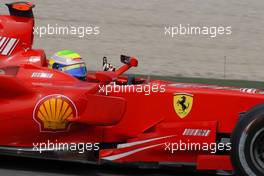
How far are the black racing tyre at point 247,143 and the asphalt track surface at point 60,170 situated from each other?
80 cm

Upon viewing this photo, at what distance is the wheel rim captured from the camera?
533 centimetres

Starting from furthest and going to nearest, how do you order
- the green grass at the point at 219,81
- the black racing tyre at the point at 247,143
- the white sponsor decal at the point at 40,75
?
1. the green grass at the point at 219,81
2. the white sponsor decal at the point at 40,75
3. the black racing tyre at the point at 247,143

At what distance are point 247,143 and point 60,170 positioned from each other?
1.74 meters

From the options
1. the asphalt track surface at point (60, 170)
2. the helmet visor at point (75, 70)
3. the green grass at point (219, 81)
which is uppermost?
the helmet visor at point (75, 70)

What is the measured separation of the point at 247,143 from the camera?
5309 mm

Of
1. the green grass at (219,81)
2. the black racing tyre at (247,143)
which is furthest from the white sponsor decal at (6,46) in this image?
A: the green grass at (219,81)

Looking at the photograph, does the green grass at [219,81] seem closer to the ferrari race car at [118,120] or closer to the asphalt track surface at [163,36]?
the asphalt track surface at [163,36]

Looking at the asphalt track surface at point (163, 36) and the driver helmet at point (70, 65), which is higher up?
the driver helmet at point (70, 65)

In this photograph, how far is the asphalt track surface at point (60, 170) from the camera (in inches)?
227

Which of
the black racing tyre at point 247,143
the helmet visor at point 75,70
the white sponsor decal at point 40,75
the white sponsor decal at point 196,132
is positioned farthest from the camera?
the helmet visor at point 75,70

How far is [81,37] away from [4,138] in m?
9.26

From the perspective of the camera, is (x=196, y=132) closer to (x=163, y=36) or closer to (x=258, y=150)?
(x=258, y=150)

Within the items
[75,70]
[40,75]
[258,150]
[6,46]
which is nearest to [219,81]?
[75,70]

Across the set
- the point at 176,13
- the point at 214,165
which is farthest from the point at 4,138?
the point at 176,13
